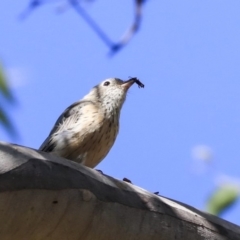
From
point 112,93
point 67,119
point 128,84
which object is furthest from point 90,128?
point 128,84

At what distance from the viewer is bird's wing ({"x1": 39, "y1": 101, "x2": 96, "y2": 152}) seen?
6.25 meters

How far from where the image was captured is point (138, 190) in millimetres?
3555

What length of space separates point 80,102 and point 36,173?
150 inches

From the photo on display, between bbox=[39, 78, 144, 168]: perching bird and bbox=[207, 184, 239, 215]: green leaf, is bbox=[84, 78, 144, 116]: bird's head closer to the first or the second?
bbox=[39, 78, 144, 168]: perching bird

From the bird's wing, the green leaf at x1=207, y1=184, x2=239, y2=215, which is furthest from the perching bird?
the green leaf at x1=207, y1=184, x2=239, y2=215

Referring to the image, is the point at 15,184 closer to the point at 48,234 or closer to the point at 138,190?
the point at 48,234

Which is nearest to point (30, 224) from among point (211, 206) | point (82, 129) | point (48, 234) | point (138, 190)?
point (48, 234)

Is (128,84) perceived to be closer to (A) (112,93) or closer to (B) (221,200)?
(A) (112,93)

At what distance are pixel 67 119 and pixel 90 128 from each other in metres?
0.40

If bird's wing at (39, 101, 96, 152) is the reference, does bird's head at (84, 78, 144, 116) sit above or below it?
above

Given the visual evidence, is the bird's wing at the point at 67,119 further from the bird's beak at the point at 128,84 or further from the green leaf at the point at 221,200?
the green leaf at the point at 221,200

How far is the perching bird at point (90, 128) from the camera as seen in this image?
19.6 ft

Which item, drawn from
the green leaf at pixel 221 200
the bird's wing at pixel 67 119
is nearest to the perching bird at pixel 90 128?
the bird's wing at pixel 67 119

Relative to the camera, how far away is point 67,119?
6.54m
